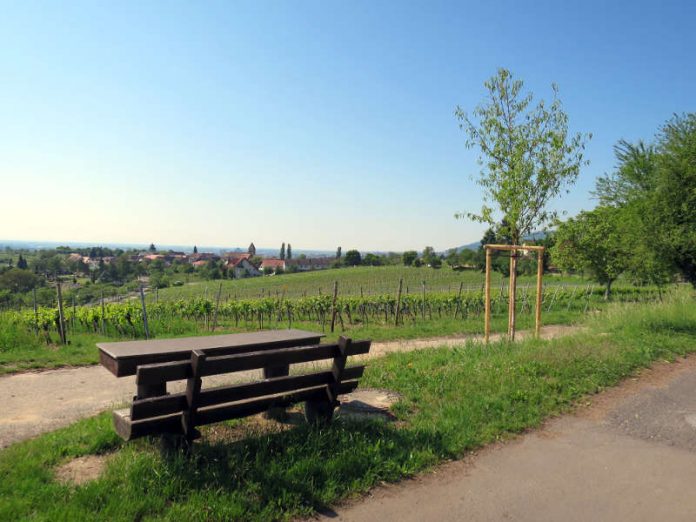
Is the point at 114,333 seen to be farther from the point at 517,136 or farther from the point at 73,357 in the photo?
the point at 517,136

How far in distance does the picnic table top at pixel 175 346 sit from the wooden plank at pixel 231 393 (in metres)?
0.67

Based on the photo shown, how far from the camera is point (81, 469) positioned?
3709 millimetres

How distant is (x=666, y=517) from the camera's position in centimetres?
323

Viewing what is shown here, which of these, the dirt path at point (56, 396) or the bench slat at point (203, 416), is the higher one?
the bench slat at point (203, 416)

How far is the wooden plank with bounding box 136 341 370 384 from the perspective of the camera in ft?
11.2

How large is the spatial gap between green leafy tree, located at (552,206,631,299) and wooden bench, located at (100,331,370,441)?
2592 centimetres

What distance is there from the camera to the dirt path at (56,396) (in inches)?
201

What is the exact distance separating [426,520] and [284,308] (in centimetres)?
2219

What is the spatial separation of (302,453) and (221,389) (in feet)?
2.65

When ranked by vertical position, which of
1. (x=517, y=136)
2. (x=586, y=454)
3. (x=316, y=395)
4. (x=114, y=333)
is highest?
(x=517, y=136)

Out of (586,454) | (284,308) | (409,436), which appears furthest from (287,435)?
(284,308)

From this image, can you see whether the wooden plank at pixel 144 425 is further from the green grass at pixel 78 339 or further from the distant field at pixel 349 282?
the distant field at pixel 349 282

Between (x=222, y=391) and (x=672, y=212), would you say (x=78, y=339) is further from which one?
(x=672, y=212)

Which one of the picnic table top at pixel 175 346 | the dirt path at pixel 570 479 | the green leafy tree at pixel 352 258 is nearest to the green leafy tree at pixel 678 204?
the dirt path at pixel 570 479
